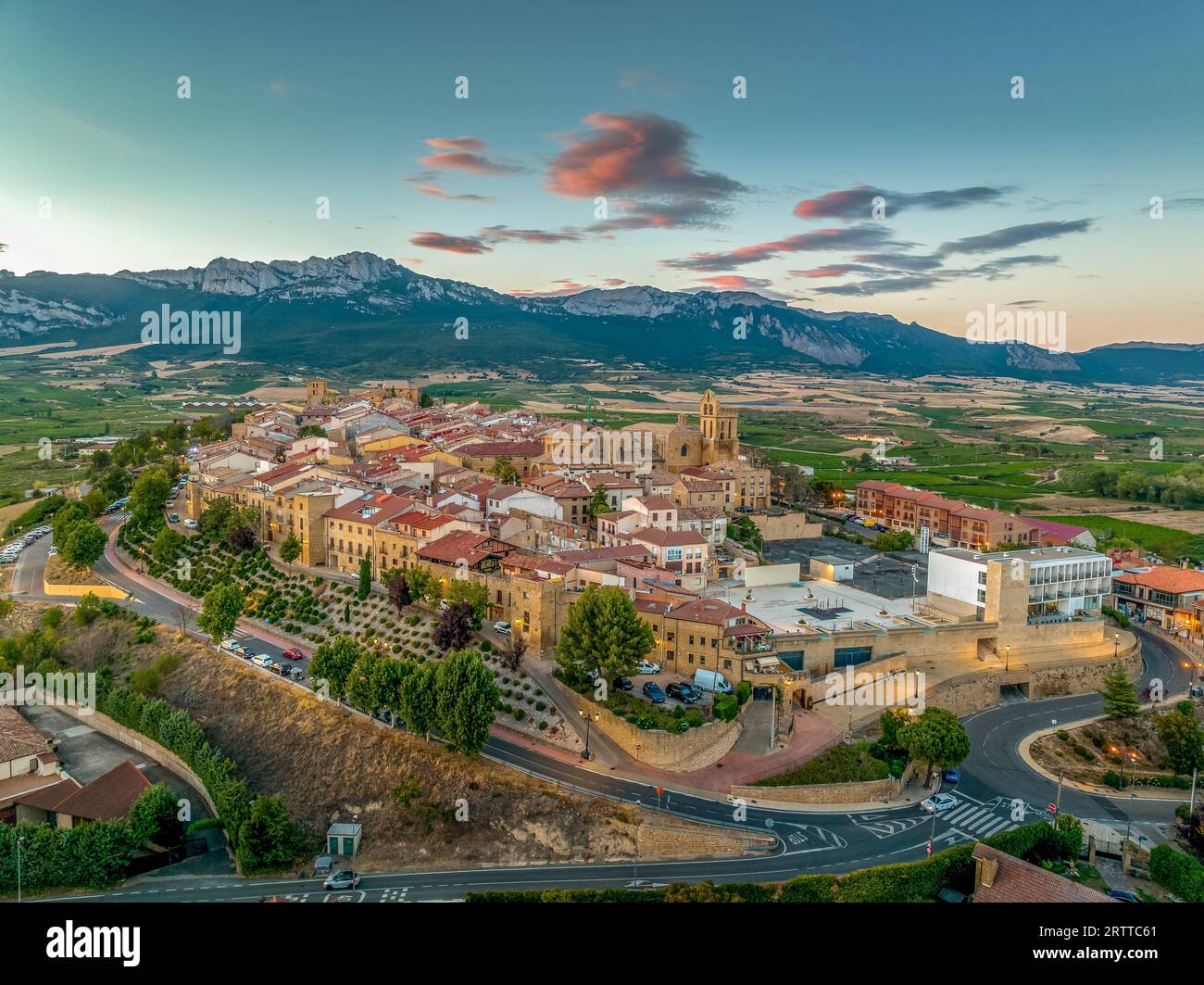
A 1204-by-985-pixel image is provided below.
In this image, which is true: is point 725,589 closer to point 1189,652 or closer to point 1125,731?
point 1125,731

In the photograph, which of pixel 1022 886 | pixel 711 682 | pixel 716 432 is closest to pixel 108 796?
pixel 711 682

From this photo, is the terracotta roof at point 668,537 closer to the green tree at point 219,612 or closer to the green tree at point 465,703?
the green tree at point 465,703

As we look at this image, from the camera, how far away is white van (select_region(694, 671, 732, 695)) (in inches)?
867

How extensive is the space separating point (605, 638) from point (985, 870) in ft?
32.2

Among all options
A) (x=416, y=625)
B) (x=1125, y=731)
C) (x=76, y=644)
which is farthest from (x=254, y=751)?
(x=1125, y=731)

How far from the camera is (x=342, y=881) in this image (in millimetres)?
17016

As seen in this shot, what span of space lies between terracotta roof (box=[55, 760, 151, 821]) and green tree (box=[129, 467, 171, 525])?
1736 centimetres

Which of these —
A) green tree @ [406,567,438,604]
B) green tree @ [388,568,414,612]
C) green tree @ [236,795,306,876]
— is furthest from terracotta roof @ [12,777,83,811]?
green tree @ [406,567,438,604]

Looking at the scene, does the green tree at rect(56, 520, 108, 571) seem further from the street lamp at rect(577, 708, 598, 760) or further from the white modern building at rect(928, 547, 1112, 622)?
the white modern building at rect(928, 547, 1112, 622)

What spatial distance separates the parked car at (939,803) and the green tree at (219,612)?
792 inches

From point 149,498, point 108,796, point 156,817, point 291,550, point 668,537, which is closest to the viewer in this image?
point 156,817

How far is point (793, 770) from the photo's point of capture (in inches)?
778

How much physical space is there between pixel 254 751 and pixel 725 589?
1487cm

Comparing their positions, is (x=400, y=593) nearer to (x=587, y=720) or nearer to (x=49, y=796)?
(x=587, y=720)
